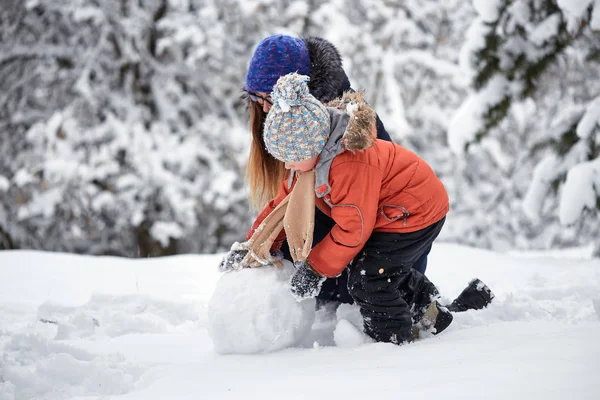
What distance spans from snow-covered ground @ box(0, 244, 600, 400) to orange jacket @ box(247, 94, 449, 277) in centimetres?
41

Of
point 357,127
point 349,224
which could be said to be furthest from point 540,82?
point 349,224

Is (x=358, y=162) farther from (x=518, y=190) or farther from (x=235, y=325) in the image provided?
(x=518, y=190)

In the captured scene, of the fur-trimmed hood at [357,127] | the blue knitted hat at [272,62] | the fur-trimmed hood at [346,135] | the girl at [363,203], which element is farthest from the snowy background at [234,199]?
the blue knitted hat at [272,62]

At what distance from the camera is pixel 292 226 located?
90.8 inches

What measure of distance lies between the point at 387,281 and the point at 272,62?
4.30ft

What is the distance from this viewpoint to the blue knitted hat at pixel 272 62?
111 inches

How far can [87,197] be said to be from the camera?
829cm

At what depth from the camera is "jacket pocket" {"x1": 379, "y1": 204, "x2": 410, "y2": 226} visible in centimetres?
232

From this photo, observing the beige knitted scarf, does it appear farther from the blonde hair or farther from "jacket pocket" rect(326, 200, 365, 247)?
the blonde hair

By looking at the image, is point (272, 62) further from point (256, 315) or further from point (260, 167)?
point (256, 315)

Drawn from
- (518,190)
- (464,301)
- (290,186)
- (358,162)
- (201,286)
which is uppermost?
(358,162)

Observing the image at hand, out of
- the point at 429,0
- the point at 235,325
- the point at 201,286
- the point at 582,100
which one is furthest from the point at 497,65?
the point at 429,0

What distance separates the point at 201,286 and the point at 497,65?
3255 millimetres

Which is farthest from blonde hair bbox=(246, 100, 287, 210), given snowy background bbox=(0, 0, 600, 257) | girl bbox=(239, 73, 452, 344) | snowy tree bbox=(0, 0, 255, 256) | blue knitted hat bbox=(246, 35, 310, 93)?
snowy tree bbox=(0, 0, 255, 256)
